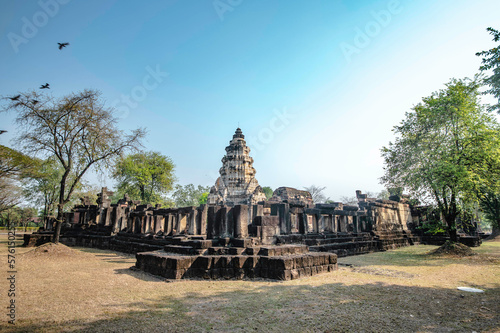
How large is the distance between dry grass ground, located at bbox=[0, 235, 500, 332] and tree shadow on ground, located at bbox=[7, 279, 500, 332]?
13 mm

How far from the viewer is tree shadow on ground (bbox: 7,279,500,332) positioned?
341 centimetres

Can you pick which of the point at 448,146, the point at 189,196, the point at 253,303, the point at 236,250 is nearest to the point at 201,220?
the point at 236,250

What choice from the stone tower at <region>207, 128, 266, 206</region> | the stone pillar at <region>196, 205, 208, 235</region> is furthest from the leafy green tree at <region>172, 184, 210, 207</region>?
the stone pillar at <region>196, 205, 208, 235</region>

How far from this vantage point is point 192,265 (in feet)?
21.3

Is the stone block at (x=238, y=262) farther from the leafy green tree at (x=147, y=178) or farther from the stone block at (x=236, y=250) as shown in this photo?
the leafy green tree at (x=147, y=178)

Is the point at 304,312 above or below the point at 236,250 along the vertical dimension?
below

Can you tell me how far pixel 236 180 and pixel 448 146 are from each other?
25.5 meters

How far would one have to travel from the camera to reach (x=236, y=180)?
113ft

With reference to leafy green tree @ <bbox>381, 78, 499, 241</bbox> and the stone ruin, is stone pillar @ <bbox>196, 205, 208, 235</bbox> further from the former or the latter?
leafy green tree @ <bbox>381, 78, 499, 241</bbox>

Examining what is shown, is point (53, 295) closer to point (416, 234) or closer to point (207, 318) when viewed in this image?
point (207, 318)

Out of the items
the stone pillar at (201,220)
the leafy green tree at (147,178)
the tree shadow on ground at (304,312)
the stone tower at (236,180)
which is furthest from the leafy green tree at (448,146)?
the leafy green tree at (147,178)

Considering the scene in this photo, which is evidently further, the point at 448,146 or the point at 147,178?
the point at 147,178

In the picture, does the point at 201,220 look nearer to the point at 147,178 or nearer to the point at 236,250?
the point at 236,250

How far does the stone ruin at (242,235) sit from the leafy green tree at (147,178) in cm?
983
